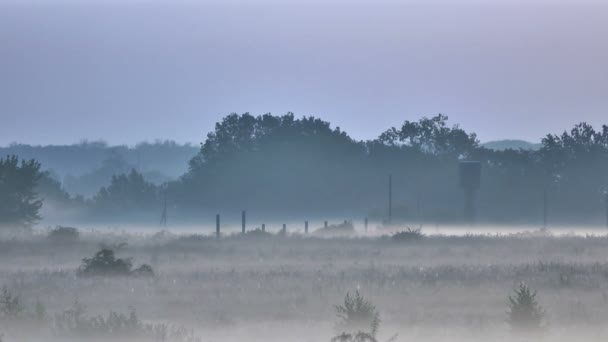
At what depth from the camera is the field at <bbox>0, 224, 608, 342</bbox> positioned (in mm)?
23438

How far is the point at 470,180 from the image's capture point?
268 ft

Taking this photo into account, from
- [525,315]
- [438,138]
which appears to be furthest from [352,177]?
[525,315]

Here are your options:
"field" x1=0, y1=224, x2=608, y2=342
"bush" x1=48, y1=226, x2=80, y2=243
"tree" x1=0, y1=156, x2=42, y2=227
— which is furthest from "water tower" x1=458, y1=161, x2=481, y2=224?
"field" x1=0, y1=224, x2=608, y2=342

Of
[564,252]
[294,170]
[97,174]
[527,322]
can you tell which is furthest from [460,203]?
[97,174]

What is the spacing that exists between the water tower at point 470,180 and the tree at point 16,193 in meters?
22.3

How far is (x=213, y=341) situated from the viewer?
22703mm

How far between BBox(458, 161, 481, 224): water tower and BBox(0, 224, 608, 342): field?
1283 inches

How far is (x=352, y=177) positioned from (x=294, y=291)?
73794 mm

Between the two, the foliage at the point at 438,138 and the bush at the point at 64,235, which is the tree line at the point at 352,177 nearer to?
the foliage at the point at 438,138

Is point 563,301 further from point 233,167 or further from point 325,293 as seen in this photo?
point 233,167

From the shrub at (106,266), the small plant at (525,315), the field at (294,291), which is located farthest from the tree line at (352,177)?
the small plant at (525,315)

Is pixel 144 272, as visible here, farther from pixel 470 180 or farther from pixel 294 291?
pixel 470 180

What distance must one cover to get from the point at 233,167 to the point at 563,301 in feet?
247

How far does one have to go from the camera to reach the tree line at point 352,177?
308 ft
